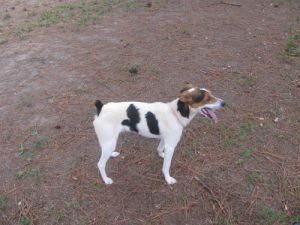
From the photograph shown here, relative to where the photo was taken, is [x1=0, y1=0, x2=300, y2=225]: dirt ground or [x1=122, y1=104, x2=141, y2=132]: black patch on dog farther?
[x1=0, y1=0, x2=300, y2=225]: dirt ground

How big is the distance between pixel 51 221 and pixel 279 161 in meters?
2.75

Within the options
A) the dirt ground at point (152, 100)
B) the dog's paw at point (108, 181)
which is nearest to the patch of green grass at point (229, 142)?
the dirt ground at point (152, 100)

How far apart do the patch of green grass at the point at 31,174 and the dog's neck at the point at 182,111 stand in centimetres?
186

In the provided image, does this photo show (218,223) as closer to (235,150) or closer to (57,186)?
(235,150)

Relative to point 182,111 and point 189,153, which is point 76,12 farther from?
point 182,111

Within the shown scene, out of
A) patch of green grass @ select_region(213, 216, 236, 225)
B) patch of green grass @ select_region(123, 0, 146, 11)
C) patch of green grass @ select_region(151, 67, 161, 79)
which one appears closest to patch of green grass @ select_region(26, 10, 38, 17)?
patch of green grass @ select_region(123, 0, 146, 11)

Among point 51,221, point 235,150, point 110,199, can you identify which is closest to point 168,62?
point 235,150

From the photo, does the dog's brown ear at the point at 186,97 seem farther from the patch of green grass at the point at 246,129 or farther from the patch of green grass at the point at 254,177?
the patch of green grass at the point at 246,129

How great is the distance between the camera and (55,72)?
631cm

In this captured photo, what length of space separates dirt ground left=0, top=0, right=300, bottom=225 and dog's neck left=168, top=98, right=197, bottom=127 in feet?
2.77

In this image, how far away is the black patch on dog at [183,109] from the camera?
3506 millimetres

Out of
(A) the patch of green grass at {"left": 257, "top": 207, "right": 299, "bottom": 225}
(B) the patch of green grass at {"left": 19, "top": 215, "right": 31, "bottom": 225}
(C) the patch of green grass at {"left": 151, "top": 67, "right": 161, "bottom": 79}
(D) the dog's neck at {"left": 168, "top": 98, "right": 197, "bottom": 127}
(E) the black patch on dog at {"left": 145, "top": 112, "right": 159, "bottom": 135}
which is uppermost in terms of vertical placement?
(D) the dog's neck at {"left": 168, "top": 98, "right": 197, "bottom": 127}

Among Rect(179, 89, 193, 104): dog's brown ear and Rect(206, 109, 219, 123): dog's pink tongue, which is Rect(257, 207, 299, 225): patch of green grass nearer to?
Rect(206, 109, 219, 123): dog's pink tongue

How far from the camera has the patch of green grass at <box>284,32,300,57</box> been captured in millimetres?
6411
